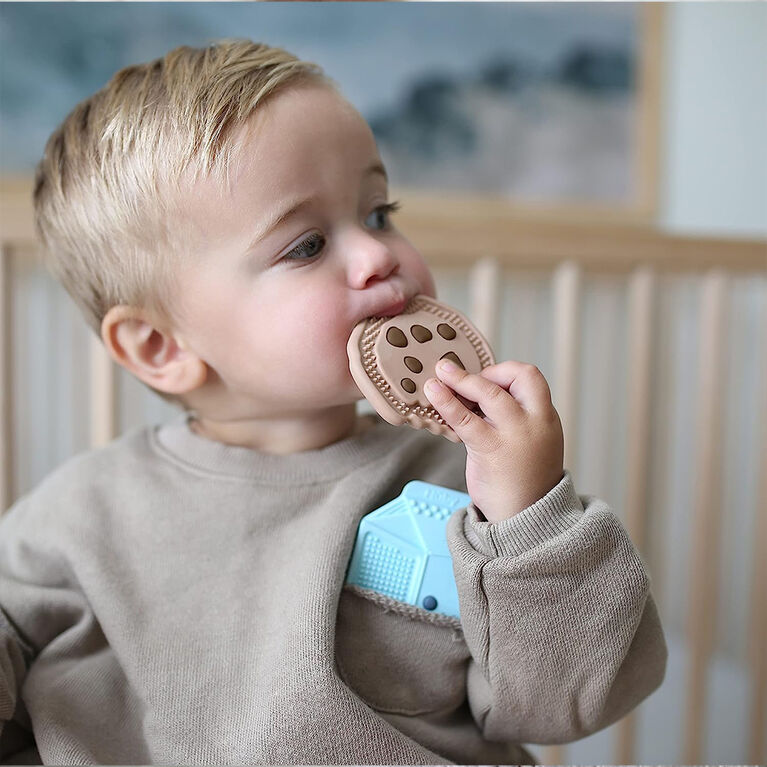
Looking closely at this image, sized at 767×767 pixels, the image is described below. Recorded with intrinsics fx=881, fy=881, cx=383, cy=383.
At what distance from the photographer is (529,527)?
428 millimetres

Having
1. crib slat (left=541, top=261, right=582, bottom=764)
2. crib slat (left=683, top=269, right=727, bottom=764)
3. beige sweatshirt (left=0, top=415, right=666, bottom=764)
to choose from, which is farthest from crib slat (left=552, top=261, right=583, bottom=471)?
beige sweatshirt (left=0, top=415, right=666, bottom=764)

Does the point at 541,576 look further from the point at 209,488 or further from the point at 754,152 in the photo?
the point at 754,152

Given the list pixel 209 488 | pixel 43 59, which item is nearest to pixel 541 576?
pixel 209 488

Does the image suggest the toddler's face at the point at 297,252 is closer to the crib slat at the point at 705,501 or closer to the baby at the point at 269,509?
the baby at the point at 269,509

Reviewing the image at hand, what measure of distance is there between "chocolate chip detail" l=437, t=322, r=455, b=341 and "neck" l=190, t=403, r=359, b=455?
11cm

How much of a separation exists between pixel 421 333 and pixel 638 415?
519 mm

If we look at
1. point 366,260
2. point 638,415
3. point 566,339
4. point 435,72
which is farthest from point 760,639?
point 435,72

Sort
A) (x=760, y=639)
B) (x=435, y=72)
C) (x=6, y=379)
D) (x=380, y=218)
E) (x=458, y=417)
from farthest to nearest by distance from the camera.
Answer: (x=435, y=72), (x=760, y=639), (x=6, y=379), (x=380, y=218), (x=458, y=417)

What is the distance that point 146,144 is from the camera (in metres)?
0.48

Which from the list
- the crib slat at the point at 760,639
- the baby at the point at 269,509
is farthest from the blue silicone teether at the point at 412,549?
the crib slat at the point at 760,639

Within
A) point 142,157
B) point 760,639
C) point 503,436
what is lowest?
point 760,639

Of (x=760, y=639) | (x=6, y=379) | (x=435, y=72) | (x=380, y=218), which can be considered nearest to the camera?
(x=380, y=218)

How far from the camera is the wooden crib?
0.84 metres

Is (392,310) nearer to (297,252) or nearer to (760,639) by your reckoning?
(297,252)
